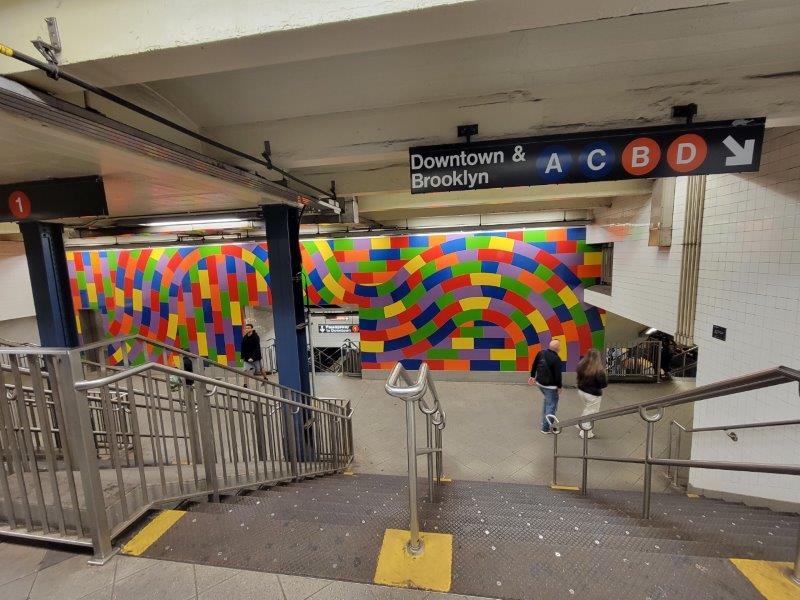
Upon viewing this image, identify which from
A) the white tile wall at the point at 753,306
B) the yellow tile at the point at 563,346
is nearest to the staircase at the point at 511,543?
the white tile wall at the point at 753,306

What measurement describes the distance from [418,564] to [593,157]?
2.50 meters

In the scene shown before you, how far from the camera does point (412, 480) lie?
4.92 feet

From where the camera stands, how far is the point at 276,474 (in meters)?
3.27

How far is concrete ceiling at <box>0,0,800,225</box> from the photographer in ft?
4.47

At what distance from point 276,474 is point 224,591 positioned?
1.93 meters

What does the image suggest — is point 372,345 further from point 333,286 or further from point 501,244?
point 501,244

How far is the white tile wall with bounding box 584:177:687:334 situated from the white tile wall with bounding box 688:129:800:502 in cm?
38

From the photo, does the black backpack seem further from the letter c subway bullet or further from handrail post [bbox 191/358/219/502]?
handrail post [bbox 191/358/219/502]

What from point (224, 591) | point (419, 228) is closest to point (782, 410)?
point (224, 591)

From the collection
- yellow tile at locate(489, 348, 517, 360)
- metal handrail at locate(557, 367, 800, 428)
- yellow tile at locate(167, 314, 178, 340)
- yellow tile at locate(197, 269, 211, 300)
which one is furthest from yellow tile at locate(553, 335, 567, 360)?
yellow tile at locate(167, 314, 178, 340)

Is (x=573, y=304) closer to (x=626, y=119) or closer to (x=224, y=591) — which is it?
(x=626, y=119)

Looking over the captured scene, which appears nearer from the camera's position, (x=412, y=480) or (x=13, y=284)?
(x=412, y=480)

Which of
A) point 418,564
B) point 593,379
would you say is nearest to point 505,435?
point 593,379

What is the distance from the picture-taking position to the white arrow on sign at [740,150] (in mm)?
2156
